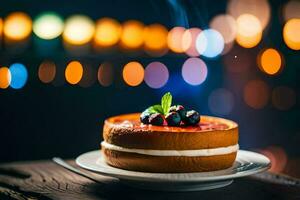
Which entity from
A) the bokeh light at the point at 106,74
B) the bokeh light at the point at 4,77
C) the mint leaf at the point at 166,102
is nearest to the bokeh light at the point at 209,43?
the bokeh light at the point at 106,74

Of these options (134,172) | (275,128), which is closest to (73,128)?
(275,128)

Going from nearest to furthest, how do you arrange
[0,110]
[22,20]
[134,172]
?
[134,172], [0,110], [22,20]

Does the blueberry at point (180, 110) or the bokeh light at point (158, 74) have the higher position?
the blueberry at point (180, 110)

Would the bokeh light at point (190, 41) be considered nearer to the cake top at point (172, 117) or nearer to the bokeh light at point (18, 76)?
the bokeh light at point (18, 76)

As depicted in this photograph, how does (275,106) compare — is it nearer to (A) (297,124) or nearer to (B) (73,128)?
(A) (297,124)

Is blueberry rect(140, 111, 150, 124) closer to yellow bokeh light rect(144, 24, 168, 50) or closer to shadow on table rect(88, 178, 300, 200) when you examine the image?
shadow on table rect(88, 178, 300, 200)

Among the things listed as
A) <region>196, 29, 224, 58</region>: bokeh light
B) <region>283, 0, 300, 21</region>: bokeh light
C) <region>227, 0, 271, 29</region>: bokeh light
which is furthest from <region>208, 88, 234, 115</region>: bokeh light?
<region>283, 0, 300, 21</region>: bokeh light
